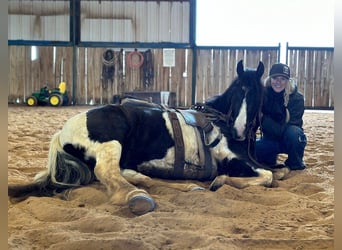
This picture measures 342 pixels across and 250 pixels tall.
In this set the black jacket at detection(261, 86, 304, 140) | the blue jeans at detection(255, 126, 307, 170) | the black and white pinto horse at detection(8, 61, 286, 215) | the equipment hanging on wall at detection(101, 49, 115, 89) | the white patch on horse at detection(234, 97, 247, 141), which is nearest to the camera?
the black and white pinto horse at detection(8, 61, 286, 215)

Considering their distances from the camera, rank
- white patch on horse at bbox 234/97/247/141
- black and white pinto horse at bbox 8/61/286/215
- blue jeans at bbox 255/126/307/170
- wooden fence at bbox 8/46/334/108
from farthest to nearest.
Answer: blue jeans at bbox 255/126/307/170 < white patch on horse at bbox 234/97/247/141 < black and white pinto horse at bbox 8/61/286/215 < wooden fence at bbox 8/46/334/108

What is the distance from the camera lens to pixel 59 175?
150cm

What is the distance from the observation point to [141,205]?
1.24 meters

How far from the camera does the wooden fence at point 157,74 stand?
1.40 meters

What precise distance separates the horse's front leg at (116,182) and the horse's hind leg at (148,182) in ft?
0.21

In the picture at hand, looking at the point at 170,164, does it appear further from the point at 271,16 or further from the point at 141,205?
the point at 271,16

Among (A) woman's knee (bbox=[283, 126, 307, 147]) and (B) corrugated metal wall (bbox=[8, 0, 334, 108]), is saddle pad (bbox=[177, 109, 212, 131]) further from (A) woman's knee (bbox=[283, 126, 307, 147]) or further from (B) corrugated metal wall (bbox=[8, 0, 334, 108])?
(A) woman's knee (bbox=[283, 126, 307, 147])

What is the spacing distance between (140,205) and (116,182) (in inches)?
7.9

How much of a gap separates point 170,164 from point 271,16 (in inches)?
28.5

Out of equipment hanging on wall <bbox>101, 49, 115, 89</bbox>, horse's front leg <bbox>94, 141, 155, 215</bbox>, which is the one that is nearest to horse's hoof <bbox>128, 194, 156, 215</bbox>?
horse's front leg <bbox>94, 141, 155, 215</bbox>

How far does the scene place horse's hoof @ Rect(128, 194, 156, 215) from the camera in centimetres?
123

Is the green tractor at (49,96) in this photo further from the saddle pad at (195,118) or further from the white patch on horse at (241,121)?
the white patch on horse at (241,121)

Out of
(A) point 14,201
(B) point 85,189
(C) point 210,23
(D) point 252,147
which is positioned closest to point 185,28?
(D) point 252,147

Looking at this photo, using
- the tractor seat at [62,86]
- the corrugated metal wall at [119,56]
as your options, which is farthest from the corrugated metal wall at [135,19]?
the tractor seat at [62,86]
